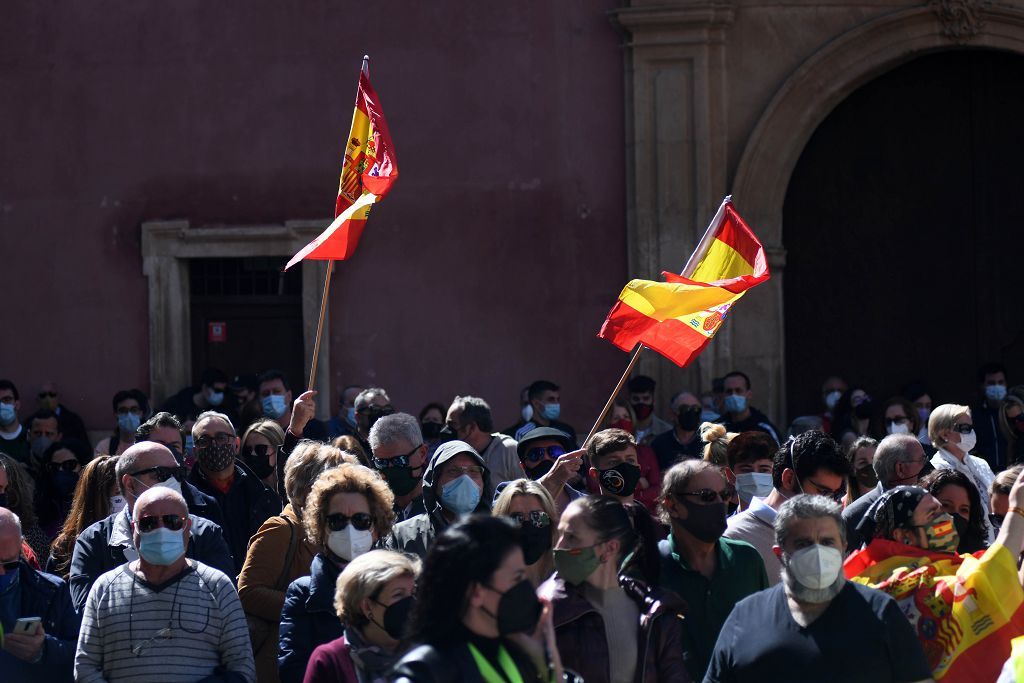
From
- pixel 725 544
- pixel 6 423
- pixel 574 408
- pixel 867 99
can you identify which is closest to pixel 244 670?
pixel 725 544

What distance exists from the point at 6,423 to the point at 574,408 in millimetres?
4713

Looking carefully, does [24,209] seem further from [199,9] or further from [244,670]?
[244,670]

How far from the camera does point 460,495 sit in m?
7.02

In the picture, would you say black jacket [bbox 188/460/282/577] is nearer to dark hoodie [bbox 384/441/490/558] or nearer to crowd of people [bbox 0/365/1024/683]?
crowd of people [bbox 0/365/1024/683]

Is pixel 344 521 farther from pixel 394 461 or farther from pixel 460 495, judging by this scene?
pixel 394 461

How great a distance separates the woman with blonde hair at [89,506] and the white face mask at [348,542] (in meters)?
1.85

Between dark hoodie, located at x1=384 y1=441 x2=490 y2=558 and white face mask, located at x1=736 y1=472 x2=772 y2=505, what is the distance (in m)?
1.20

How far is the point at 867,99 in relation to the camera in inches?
604

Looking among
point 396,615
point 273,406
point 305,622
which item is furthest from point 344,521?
point 273,406

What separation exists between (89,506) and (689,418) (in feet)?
17.7

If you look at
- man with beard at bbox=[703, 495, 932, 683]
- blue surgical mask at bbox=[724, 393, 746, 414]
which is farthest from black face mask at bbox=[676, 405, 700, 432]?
man with beard at bbox=[703, 495, 932, 683]

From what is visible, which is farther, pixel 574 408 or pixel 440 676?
pixel 574 408

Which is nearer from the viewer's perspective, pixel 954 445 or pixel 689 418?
pixel 954 445

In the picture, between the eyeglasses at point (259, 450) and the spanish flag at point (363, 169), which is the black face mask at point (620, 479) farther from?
the spanish flag at point (363, 169)
